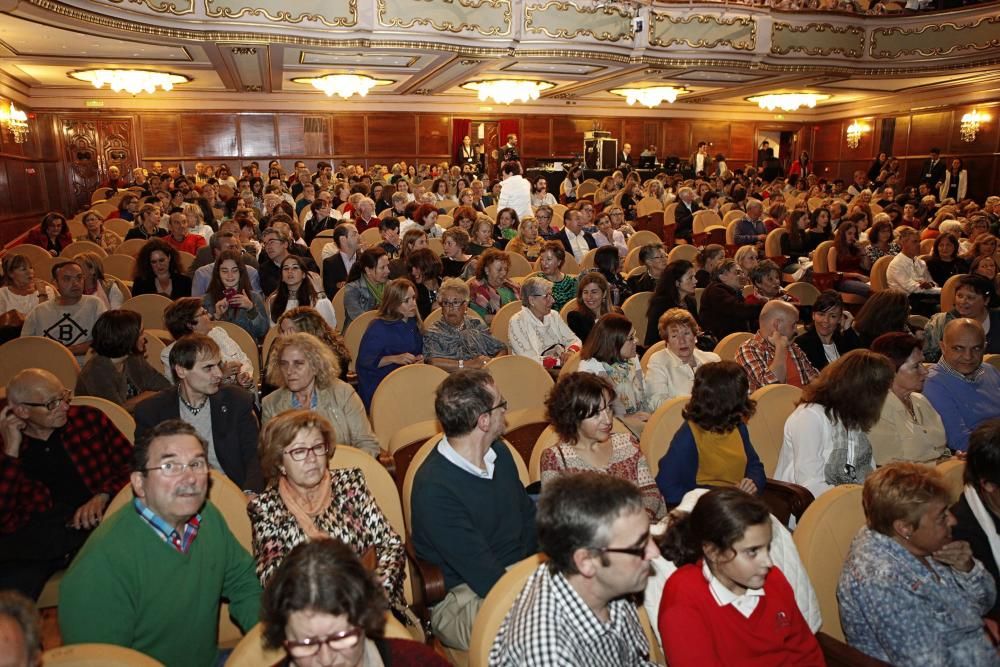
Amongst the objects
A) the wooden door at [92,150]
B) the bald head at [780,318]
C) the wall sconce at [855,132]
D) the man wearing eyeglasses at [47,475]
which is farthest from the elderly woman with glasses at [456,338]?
the wall sconce at [855,132]

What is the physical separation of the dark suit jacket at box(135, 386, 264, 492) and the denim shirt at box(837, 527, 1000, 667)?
2230mm

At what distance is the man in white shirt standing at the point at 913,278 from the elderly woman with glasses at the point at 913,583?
548cm

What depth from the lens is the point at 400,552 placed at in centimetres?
233

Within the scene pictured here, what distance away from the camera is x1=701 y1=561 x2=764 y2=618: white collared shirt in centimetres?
189

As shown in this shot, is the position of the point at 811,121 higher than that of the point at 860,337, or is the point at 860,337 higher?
the point at 811,121

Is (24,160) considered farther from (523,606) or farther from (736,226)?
(523,606)

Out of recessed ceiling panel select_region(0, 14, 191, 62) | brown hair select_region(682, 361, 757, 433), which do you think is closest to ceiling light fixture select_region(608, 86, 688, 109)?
recessed ceiling panel select_region(0, 14, 191, 62)

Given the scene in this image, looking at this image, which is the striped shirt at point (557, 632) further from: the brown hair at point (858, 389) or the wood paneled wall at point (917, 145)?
the wood paneled wall at point (917, 145)

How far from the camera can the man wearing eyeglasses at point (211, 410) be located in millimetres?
2916

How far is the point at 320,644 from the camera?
146 centimetres

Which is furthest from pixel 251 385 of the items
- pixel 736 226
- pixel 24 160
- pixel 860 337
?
pixel 24 160

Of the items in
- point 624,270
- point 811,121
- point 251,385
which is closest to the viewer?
point 251,385

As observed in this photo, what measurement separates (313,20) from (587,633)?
8801mm

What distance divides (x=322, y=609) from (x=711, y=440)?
1866mm
